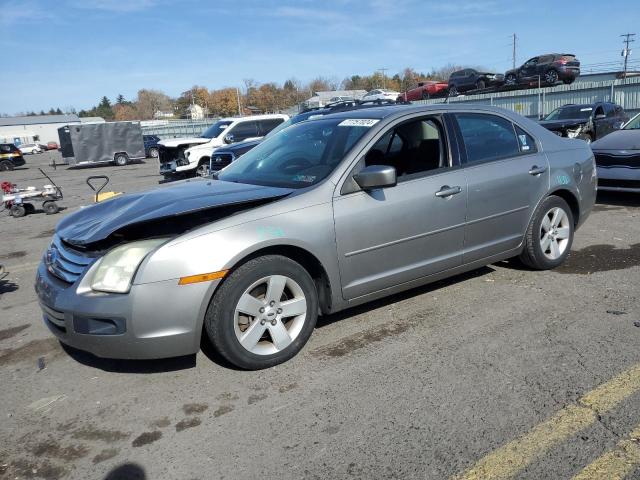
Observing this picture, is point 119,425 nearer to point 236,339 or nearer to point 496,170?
point 236,339

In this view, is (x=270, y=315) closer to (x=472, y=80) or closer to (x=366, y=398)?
(x=366, y=398)

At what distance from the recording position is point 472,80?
32375mm

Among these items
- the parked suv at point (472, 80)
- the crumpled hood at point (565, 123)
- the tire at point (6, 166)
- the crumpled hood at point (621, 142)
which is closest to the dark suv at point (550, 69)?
the parked suv at point (472, 80)

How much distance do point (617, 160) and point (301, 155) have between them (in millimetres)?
6027

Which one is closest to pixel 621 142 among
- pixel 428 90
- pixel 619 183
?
pixel 619 183

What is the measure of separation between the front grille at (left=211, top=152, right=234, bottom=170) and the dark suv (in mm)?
23382

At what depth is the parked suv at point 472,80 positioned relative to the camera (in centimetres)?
3231

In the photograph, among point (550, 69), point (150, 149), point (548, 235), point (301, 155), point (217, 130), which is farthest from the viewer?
point (150, 149)

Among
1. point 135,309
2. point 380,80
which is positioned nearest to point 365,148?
point 135,309

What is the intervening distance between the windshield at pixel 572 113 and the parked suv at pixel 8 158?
1178 inches

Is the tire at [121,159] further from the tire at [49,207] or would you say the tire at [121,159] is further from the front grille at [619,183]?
the front grille at [619,183]

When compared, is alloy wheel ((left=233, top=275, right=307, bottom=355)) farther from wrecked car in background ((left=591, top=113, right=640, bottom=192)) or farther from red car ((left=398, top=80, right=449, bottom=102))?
red car ((left=398, top=80, right=449, bottom=102))

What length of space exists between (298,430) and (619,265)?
13.4 feet

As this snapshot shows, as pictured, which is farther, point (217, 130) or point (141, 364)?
point (217, 130)
